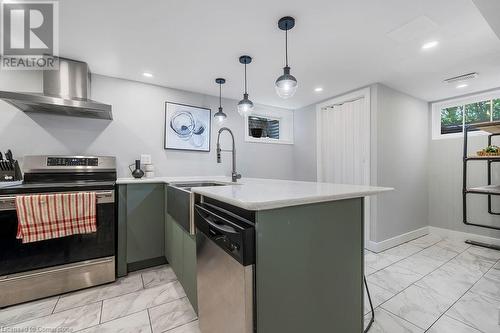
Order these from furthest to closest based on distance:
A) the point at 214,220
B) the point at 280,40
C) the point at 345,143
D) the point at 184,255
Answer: the point at 345,143 < the point at 280,40 < the point at 184,255 < the point at 214,220

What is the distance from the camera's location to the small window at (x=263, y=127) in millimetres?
3884

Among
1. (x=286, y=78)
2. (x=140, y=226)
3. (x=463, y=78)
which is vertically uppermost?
(x=463, y=78)

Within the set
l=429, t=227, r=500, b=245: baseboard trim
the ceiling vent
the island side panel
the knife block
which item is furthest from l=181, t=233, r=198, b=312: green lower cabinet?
l=429, t=227, r=500, b=245: baseboard trim

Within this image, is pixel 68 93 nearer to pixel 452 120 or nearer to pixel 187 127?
pixel 187 127

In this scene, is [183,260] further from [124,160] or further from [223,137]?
[223,137]

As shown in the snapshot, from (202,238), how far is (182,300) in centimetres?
94

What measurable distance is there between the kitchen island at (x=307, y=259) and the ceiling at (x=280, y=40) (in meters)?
1.40

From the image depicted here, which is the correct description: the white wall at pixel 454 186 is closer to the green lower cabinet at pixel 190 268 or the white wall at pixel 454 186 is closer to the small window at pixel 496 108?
the small window at pixel 496 108

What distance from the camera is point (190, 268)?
1611 mm

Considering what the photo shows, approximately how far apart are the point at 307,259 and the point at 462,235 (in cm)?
385

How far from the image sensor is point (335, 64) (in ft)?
7.97

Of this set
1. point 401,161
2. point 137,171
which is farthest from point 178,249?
point 401,161

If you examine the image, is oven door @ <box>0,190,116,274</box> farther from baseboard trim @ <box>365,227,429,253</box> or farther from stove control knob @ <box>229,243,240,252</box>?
baseboard trim @ <box>365,227,429,253</box>

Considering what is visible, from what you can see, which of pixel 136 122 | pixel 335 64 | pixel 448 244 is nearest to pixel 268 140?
pixel 335 64
